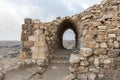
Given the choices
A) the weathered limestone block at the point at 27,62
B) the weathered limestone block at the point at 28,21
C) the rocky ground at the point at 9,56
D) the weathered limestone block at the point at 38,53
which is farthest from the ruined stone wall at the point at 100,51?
the rocky ground at the point at 9,56

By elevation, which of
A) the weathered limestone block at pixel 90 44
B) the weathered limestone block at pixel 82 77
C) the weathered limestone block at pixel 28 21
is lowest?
the weathered limestone block at pixel 82 77

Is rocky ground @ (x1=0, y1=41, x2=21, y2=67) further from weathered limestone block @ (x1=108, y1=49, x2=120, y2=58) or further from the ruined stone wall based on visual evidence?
weathered limestone block @ (x1=108, y1=49, x2=120, y2=58)

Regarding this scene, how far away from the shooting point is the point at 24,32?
13.9m

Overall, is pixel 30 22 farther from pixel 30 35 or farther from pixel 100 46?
pixel 100 46

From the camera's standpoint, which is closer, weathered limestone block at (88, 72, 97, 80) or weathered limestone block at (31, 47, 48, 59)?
weathered limestone block at (88, 72, 97, 80)

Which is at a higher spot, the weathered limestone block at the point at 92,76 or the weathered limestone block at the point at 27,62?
the weathered limestone block at the point at 27,62

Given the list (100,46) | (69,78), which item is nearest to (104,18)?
(100,46)

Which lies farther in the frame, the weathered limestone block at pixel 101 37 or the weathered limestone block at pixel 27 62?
the weathered limestone block at pixel 27 62

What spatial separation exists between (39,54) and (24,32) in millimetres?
1453

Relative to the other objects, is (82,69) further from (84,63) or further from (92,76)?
(92,76)

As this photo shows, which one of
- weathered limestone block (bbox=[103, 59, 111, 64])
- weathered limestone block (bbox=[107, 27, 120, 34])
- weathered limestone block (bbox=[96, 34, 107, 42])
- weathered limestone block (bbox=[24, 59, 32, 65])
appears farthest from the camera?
weathered limestone block (bbox=[24, 59, 32, 65])

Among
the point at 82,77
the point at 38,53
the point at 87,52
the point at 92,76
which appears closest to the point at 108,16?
the point at 87,52

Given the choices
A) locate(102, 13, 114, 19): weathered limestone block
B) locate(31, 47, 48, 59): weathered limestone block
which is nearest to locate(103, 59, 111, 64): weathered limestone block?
locate(102, 13, 114, 19): weathered limestone block

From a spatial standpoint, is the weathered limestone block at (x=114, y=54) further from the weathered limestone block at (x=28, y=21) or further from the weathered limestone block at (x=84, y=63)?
the weathered limestone block at (x=28, y=21)
